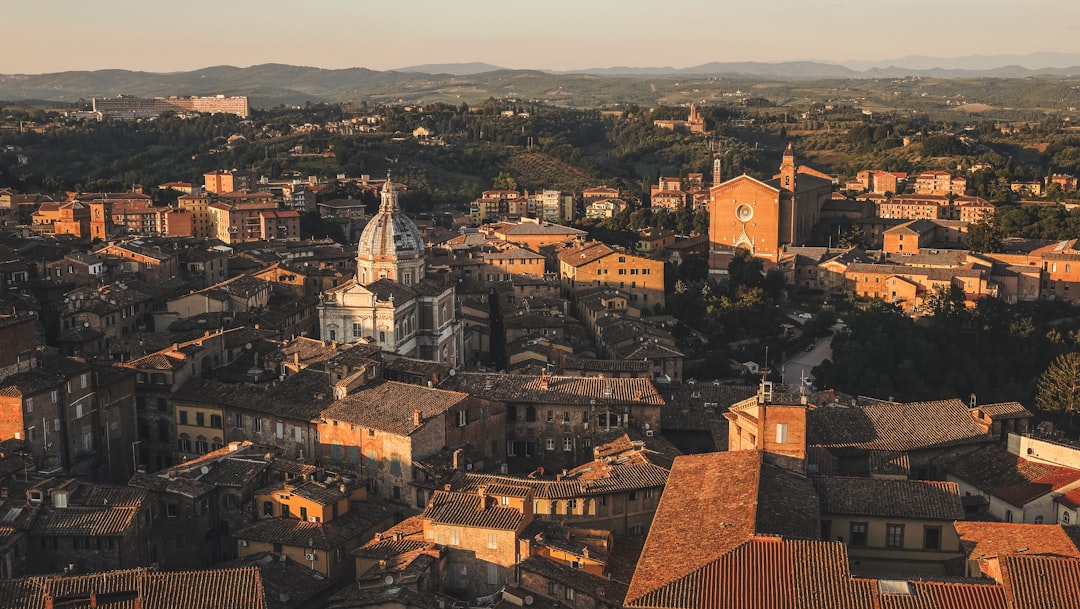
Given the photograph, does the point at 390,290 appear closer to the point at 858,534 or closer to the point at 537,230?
the point at 858,534

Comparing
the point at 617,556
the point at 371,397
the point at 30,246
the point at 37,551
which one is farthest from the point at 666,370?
the point at 30,246

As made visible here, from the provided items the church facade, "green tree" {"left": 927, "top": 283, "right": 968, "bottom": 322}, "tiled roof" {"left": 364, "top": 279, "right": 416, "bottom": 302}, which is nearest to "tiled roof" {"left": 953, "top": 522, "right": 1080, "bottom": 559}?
"tiled roof" {"left": 364, "top": 279, "right": 416, "bottom": 302}

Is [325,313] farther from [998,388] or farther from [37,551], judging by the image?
[998,388]

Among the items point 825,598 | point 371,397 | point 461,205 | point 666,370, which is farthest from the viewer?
point 461,205

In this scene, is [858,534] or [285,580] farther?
[285,580]

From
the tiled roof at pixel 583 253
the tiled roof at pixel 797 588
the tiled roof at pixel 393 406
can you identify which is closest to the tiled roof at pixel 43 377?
the tiled roof at pixel 393 406

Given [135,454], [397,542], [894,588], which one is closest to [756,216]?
[135,454]
